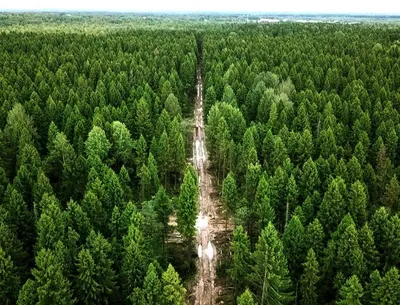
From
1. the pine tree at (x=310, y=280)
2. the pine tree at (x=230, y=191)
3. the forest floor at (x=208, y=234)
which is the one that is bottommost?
the forest floor at (x=208, y=234)

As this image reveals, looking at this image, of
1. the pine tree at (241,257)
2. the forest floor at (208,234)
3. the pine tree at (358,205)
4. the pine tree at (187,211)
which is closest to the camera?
the pine tree at (241,257)

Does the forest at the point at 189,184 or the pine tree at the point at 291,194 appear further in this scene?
the pine tree at the point at 291,194

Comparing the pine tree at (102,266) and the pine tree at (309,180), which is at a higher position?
the pine tree at (309,180)

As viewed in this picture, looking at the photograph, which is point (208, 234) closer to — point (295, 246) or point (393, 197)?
point (295, 246)

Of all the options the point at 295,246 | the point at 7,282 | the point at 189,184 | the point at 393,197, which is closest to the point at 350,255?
the point at 295,246

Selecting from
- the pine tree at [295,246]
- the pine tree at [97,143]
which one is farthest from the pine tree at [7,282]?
the pine tree at [295,246]

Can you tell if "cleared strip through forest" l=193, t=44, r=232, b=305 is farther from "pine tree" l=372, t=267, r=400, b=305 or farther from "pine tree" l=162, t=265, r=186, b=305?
"pine tree" l=372, t=267, r=400, b=305

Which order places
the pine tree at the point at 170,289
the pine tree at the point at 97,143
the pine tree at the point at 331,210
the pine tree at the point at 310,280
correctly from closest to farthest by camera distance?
the pine tree at the point at 170,289
the pine tree at the point at 310,280
the pine tree at the point at 331,210
the pine tree at the point at 97,143

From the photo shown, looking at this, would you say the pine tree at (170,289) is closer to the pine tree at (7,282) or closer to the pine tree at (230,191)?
the pine tree at (7,282)
